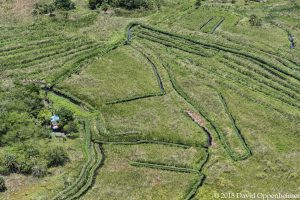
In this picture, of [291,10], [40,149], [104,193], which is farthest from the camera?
[291,10]

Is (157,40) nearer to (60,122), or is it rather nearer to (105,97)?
(105,97)

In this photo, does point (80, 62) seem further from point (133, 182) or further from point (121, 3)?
point (133, 182)

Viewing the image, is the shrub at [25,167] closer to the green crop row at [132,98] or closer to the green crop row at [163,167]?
the green crop row at [163,167]

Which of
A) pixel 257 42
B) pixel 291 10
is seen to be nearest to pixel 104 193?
pixel 257 42

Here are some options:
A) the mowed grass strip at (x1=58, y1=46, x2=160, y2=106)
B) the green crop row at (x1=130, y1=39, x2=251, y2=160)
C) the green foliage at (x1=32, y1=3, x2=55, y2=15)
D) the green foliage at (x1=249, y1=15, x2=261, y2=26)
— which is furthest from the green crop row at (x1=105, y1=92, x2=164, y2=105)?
the green foliage at (x1=249, y1=15, x2=261, y2=26)

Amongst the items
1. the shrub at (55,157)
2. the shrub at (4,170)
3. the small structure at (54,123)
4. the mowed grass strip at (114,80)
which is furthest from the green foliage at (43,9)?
the shrub at (4,170)

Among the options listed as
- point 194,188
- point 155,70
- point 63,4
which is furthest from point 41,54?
point 194,188

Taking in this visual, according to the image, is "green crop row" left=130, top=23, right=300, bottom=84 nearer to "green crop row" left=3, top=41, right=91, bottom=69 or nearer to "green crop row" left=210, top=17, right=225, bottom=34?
"green crop row" left=210, top=17, right=225, bottom=34
